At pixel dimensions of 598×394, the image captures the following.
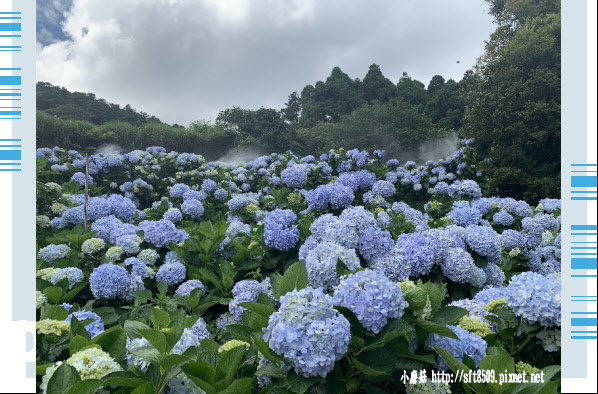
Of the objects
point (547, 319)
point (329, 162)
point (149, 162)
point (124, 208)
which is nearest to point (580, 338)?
point (547, 319)

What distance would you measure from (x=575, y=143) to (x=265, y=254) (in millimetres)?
1831

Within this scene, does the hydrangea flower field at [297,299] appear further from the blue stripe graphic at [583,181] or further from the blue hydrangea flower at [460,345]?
the blue stripe graphic at [583,181]

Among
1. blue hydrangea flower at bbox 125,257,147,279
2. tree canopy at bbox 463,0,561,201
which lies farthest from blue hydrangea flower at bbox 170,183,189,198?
tree canopy at bbox 463,0,561,201

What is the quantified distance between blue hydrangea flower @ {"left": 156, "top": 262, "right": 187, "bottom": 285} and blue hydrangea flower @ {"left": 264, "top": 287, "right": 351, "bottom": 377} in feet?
5.47

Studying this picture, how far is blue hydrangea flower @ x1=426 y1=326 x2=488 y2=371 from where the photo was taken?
1.08 m

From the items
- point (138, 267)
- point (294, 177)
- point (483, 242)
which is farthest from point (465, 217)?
point (138, 267)

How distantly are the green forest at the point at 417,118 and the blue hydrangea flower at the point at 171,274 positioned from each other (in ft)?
29.8

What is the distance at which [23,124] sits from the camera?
120 cm

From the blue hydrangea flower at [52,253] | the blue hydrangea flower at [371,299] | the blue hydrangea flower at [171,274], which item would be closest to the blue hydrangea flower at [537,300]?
the blue hydrangea flower at [371,299]

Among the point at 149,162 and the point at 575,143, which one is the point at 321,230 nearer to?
the point at 575,143

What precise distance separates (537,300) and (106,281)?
2082 mm

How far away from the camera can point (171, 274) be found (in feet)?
8.06

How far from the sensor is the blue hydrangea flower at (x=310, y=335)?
0.90 meters

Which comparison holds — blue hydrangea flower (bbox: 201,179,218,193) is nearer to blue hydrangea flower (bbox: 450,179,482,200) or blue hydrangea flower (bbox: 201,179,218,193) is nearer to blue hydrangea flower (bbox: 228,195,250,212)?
blue hydrangea flower (bbox: 228,195,250,212)
